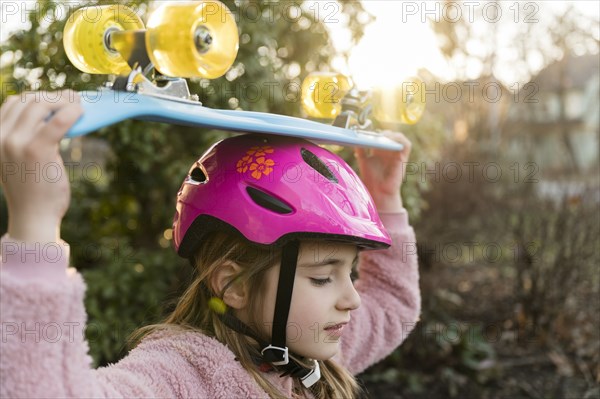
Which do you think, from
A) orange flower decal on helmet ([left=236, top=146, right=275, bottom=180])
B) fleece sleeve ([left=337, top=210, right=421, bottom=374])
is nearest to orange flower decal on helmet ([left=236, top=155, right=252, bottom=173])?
orange flower decal on helmet ([left=236, top=146, right=275, bottom=180])

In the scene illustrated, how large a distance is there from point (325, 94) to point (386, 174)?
512mm

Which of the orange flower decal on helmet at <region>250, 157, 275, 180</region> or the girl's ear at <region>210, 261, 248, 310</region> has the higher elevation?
the orange flower decal on helmet at <region>250, 157, 275, 180</region>

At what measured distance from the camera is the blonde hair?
2.09 m

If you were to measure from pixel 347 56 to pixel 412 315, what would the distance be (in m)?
2.31

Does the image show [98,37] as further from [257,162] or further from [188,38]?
[257,162]

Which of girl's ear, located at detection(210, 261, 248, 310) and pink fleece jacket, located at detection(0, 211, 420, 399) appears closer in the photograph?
pink fleece jacket, located at detection(0, 211, 420, 399)

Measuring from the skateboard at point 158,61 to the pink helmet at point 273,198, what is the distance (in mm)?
168

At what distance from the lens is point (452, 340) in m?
5.14

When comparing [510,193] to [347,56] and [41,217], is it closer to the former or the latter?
[347,56]

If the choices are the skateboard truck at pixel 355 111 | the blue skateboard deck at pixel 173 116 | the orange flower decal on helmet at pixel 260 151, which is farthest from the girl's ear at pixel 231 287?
the skateboard truck at pixel 355 111

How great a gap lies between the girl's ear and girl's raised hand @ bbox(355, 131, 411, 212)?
0.89 m

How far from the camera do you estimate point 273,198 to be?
6.86 ft

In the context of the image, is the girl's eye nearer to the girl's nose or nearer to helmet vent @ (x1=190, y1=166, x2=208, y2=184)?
the girl's nose

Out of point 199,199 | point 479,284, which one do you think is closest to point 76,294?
point 199,199
